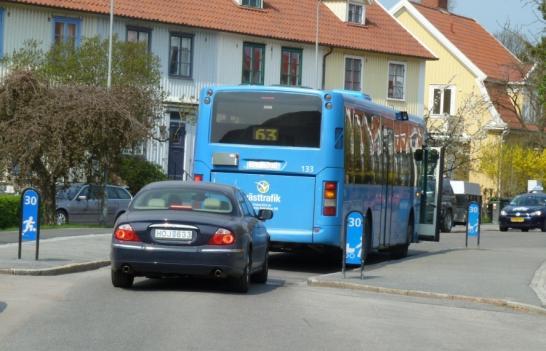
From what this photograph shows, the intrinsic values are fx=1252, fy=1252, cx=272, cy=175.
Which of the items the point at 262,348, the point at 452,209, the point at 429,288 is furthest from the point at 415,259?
the point at 452,209

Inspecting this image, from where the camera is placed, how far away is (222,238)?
52.7 feet

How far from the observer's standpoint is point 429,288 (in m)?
18.9

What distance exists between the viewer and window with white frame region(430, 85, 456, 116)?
235ft

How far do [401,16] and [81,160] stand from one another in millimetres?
43131

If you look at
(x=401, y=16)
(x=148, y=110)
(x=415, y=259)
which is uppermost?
(x=401, y=16)

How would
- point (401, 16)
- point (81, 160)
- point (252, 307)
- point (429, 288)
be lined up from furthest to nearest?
point (401, 16) < point (81, 160) < point (429, 288) < point (252, 307)

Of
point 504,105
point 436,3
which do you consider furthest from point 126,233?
point 436,3

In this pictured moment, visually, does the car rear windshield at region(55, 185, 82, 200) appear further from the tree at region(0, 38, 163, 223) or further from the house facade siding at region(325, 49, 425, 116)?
the house facade siding at region(325, 49, 425, 116)

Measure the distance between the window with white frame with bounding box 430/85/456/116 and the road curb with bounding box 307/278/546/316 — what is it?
53089 millimetres

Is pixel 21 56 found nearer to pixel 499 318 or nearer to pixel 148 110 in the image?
pixel 148 110

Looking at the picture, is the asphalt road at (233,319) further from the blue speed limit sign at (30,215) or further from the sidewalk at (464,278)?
the blue speed limit sign at (30,215)

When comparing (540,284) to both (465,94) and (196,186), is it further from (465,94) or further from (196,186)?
(465,94)

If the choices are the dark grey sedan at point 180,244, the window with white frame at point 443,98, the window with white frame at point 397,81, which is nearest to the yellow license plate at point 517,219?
the window with white frame at point 397,81

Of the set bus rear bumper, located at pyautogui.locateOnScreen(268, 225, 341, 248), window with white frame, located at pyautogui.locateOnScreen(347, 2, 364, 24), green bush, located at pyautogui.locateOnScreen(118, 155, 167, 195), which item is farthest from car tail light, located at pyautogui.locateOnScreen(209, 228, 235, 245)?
window with white frame, located at pyautogui.locateOnScreen(347, 2, 364, 24)
